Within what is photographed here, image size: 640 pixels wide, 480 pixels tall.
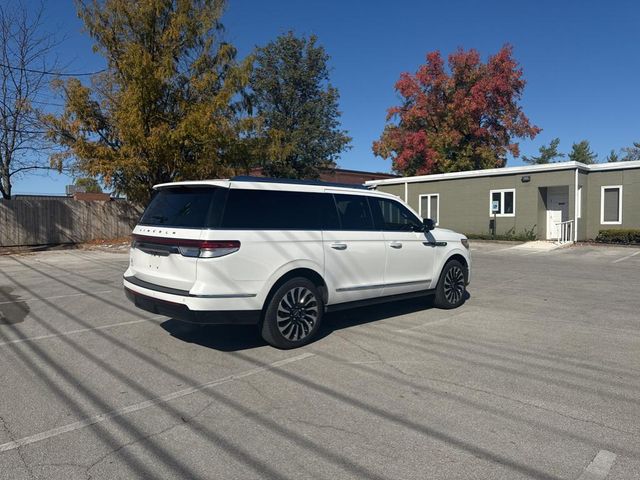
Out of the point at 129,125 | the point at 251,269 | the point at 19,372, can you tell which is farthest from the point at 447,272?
the point at 129,125

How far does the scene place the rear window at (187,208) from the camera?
5.18 metres

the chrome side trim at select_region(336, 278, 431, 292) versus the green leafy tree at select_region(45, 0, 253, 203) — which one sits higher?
the green leafy tree at select_region(45, 0, 253, 203)

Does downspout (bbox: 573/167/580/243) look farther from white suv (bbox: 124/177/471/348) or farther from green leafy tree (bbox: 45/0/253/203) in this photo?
white suv (bbox: 124/177/471/348)

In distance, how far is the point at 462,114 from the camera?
32750 mm

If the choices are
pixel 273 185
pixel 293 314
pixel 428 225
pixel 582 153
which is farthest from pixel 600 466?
pixel 582 153

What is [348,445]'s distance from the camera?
135 inches

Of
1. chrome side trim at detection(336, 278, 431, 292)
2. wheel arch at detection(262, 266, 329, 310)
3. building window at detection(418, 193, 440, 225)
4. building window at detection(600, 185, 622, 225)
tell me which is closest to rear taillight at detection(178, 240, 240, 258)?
wheel arch at detection(262, 266, 329, 310)

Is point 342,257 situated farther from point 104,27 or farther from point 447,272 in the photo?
point 104,27

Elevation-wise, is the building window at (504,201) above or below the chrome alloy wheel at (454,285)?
above

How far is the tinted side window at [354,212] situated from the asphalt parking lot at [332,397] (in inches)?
54.5

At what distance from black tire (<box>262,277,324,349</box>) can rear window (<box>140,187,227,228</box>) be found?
43.7 inches

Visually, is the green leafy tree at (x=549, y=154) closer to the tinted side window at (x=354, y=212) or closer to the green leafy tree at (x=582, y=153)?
the green leafy tree at (x=582, y=153)

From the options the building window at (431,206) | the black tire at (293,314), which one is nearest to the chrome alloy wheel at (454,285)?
the black tire at (293,314)

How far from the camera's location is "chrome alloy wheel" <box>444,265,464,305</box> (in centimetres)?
782
